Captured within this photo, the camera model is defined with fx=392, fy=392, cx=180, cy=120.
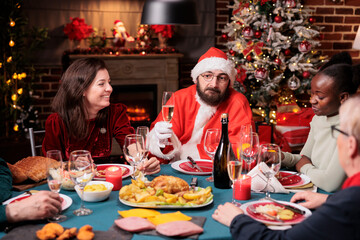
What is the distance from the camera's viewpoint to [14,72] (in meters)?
4.60

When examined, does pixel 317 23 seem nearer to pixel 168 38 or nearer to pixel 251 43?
pixel 251 43

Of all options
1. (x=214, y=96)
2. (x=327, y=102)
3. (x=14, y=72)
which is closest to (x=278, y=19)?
(x=214, y=96)

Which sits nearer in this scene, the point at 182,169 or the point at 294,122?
the point at 182,169

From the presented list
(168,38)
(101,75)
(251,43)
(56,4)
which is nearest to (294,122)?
(251,43)

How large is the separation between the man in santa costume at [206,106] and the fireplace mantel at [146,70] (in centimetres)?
220

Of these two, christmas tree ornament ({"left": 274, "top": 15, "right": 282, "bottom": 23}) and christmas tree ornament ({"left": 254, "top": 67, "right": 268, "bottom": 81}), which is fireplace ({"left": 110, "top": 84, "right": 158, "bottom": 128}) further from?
christmas tree ornament ({"left": 274, "top": 15, "right": 282, "bottom": 23})

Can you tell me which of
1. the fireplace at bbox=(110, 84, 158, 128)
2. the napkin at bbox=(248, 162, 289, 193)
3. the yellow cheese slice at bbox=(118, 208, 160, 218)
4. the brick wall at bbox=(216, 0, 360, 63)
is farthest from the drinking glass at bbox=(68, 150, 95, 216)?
the brick wall at bbox=(216, 0, 360, 63)

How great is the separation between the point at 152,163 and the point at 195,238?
27.9 inches

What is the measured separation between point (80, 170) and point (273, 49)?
367 cm

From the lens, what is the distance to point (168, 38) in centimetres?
548

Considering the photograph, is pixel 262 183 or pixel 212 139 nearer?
pixel 262 183

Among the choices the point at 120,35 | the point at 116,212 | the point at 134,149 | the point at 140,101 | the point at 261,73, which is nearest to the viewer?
the point at 116,212

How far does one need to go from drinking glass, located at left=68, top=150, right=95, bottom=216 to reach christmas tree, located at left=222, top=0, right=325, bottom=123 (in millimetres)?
3374

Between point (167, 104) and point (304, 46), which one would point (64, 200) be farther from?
point (304, 46)
